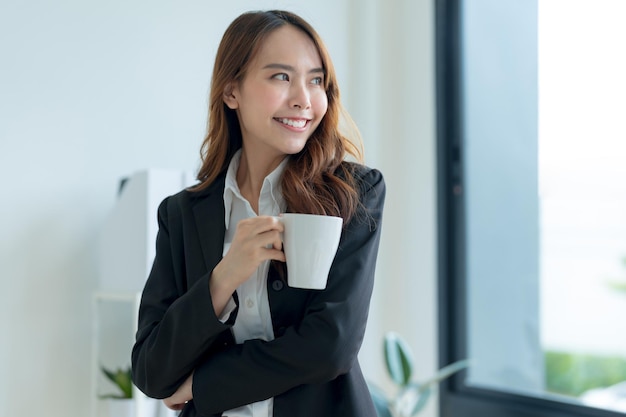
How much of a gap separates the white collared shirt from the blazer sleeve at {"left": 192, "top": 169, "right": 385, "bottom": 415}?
4cm

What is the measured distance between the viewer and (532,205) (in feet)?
8.71

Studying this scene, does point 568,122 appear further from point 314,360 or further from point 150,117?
point 314,360

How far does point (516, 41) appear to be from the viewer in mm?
2721

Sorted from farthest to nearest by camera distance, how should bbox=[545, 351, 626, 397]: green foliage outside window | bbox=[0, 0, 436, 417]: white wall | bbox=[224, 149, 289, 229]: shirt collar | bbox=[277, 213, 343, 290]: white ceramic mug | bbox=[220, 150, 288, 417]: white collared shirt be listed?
bbox=[545, 351, 626, 397]: green foliage outside window < bbox=[0, 0, 436, 417]: white wall < bbox=[224, 149, 289, 229]: shirt collar < bbox=[220, 150, 288, 417]: white collared shirt < bbox=[277, 213, 343, 290]: white ceramic mug

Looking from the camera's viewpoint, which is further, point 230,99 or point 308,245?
point 230,99

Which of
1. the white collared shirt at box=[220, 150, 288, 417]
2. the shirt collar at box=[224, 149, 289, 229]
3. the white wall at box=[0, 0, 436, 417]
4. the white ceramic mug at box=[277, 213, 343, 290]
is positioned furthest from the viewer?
the white wall at box=[0, 0, 436, 417]

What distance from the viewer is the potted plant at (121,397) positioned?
207 centimetres

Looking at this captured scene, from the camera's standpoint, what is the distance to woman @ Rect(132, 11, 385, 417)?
3.21 ft

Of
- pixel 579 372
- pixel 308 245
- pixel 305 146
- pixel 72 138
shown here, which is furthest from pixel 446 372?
pixel 308 245

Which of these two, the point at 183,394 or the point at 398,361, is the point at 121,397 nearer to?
the point at 398,361

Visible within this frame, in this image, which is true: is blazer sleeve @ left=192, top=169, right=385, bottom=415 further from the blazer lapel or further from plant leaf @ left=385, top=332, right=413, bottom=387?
plant leaf @ left=385, top=332, right=413, bottom=387

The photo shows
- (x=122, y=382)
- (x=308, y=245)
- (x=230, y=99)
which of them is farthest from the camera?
(x=122, y=382)

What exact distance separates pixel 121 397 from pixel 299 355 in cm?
128

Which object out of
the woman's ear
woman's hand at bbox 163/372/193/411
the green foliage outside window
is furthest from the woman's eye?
the green foliage outside window
